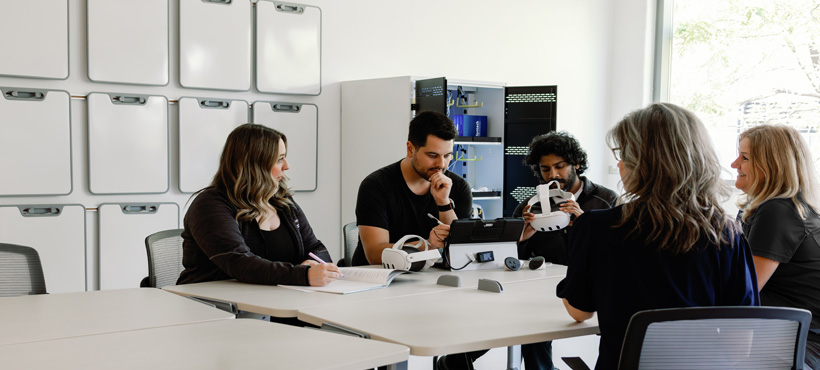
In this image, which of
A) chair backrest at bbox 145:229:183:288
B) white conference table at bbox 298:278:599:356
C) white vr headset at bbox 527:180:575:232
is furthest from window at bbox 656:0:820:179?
chair backrest at bbox 145:229:183:288

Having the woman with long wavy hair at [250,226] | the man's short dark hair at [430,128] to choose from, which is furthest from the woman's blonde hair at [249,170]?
the man's short dark hair at [430,128]

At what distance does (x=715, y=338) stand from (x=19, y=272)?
225 cm

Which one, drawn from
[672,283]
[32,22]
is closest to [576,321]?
[672,283]

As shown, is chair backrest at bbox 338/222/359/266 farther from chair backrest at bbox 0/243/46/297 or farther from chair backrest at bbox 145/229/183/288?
chair backrest at bbox 0/243/46/297

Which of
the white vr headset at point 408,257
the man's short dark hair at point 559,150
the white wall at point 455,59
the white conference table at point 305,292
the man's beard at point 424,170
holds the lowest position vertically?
the white conference table at point 305,292

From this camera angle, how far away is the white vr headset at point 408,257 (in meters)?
2.63

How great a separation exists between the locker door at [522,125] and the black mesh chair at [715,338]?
135 inches

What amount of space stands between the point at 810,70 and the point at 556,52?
1941 millimetres

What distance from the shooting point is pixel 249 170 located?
A: 2695mm

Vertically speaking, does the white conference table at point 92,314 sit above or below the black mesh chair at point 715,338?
below

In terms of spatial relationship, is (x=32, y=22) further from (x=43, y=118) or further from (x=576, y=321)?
(x=576, y=321)

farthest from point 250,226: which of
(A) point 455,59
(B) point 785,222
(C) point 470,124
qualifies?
(A) point 455,59

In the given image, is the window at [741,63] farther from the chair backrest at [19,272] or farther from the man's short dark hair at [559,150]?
the chair backrest at [19,272]

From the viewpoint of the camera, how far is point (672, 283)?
169cm
